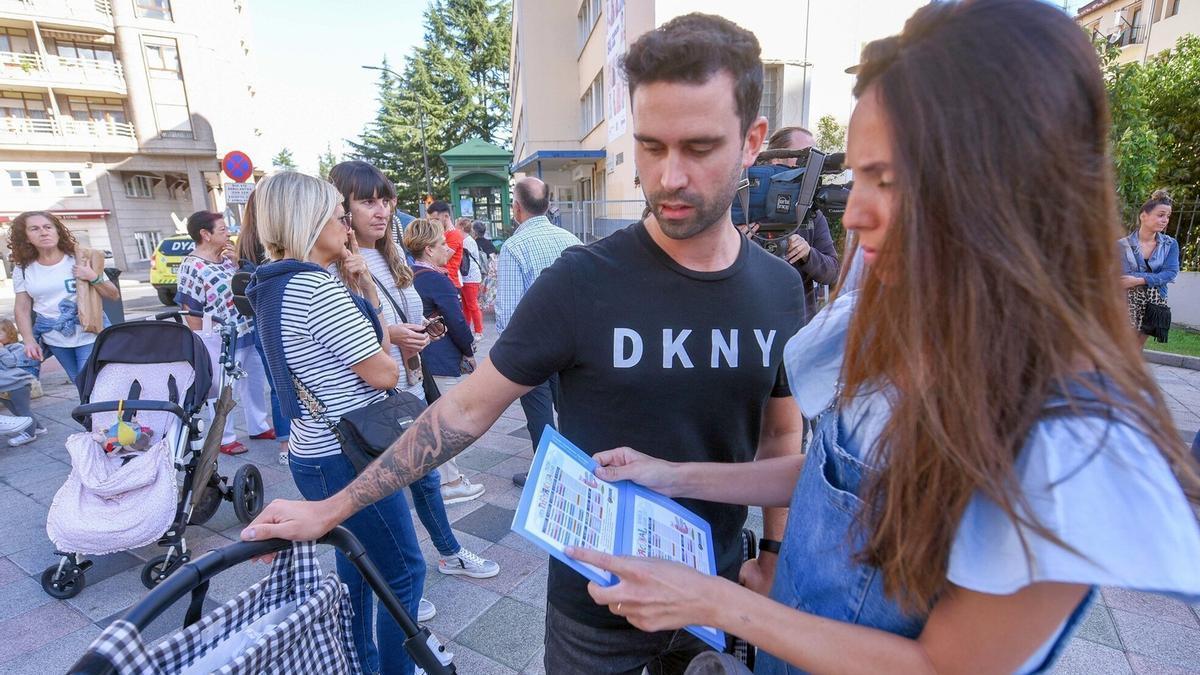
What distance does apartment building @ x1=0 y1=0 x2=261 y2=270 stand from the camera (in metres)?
23.8

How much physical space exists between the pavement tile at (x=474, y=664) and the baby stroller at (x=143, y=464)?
5.72ft

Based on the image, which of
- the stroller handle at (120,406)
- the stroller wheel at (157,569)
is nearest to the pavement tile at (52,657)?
the stroller wheel at (157,569)

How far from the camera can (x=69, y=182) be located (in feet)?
82.5

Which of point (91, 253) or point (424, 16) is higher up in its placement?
point (424, 16)

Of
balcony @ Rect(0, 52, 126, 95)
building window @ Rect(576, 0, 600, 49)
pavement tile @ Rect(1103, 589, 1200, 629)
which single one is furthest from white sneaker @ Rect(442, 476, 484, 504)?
balcony @ Rect(0, 52, 126, 95)

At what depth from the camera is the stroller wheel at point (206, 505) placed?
3.31 m

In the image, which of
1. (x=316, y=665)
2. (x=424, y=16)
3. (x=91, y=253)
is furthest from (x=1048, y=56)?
(x=424, y=16)

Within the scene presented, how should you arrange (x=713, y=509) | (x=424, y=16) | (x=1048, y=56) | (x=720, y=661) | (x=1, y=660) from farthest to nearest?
(x=424, y=16)
(x=1, y=660)
(x=713, y=509)
(x=720, y=661)
(x=1048, y=56)

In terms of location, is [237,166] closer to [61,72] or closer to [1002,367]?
[1002,367]

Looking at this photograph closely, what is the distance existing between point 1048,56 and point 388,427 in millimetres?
2046

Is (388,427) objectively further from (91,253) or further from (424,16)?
(424,16)

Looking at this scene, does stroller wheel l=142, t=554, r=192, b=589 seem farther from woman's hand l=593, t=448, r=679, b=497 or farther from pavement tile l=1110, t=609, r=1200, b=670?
pavement tile l=1110, t=609, r=1200, b=670

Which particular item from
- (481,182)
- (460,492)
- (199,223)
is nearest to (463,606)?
(460,492)

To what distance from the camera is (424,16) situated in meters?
36.0
